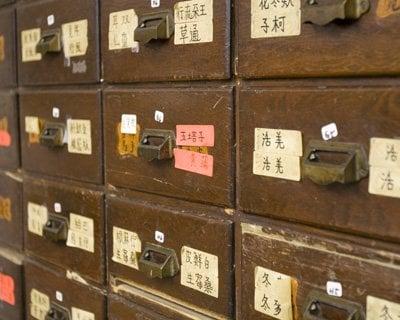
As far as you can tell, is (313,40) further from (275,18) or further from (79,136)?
(79,136)

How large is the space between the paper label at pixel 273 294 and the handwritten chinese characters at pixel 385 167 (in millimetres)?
208

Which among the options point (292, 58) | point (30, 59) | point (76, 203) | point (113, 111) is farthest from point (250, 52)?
point (30, 59)

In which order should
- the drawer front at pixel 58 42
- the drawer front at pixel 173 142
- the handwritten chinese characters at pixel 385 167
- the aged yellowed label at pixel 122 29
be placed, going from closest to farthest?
the handwritten chinese characters at pixel 385 167, the drawer front at pixel 173 142, the aged yellowed label at pixel 122 29, the drawer front at pixel 58 42

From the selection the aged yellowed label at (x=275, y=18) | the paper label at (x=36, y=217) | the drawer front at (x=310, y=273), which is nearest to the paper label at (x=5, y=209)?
the paper label at (x=36, y=217)

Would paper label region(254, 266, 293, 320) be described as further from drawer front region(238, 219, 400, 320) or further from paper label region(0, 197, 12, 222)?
paper label region(0, 197, 12, 222)

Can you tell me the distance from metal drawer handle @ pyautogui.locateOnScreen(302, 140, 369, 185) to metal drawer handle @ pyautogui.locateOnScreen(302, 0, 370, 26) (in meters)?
0.16

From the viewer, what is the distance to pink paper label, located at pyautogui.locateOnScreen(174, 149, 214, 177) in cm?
93

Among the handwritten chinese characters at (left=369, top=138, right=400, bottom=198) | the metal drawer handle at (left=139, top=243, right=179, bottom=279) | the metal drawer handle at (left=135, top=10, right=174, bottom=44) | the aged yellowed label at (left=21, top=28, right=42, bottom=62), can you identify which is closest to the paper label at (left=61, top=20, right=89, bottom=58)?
the aged yellowed label at (left=21, top=28, right=42, bottom=62)

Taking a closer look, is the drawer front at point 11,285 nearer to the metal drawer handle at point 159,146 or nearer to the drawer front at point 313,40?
the metal drawer handle at point 159,146

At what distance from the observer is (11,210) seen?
1454mm

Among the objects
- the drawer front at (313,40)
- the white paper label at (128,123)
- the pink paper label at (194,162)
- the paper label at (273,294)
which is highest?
the drawer front at (313,40)

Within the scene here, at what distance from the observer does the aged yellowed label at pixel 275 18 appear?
783 mm

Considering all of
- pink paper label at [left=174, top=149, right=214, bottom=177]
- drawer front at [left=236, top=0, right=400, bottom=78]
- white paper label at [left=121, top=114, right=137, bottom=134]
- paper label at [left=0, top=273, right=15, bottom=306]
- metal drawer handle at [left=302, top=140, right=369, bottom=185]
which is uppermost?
drawer front at [left=236, top=0, right=400, bottom=78]

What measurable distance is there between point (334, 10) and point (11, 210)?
104 cm
